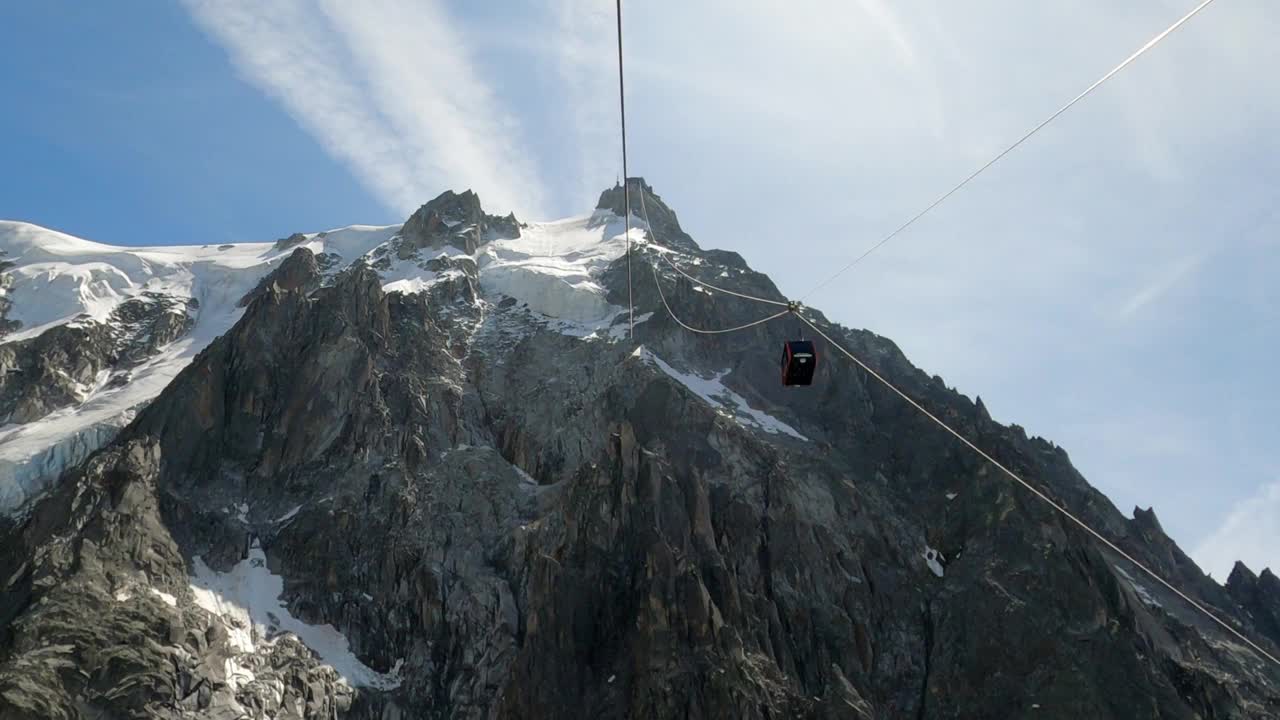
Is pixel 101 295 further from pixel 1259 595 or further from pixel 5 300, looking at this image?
pixel 1259 595

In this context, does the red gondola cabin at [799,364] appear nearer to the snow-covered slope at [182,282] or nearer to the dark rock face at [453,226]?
the snow-covered slope at [182,282]

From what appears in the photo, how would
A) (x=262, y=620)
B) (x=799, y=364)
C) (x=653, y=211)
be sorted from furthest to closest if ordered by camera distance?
1. (x=653, y=211)
2. (x=262, y=620)
3. (x=799, y=364)

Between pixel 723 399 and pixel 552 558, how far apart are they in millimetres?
34101

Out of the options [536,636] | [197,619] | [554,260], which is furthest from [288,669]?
[554,260]

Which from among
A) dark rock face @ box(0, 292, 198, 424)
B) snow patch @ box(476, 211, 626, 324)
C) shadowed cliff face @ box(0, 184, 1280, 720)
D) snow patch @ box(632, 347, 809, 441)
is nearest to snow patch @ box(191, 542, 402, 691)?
shadowed cliff face @ box(0, 184, 1280, 720)

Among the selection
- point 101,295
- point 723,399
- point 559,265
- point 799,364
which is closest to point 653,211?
point 559,265

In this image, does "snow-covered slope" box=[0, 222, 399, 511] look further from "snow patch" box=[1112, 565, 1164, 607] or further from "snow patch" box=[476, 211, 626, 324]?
"snow patch" box=[1112, 565, 1164, 607]

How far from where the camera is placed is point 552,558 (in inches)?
2744

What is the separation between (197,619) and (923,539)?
5704cm

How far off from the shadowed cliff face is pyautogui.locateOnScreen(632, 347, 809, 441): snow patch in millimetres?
440

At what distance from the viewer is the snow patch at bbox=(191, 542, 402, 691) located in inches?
2628

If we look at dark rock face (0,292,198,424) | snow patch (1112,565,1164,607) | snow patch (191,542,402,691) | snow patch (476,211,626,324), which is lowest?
snow patch (191,542,402,691)

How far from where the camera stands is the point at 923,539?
8469 centimetres

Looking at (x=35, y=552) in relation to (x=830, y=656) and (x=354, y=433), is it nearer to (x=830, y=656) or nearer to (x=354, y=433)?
(x=354, y=433)
